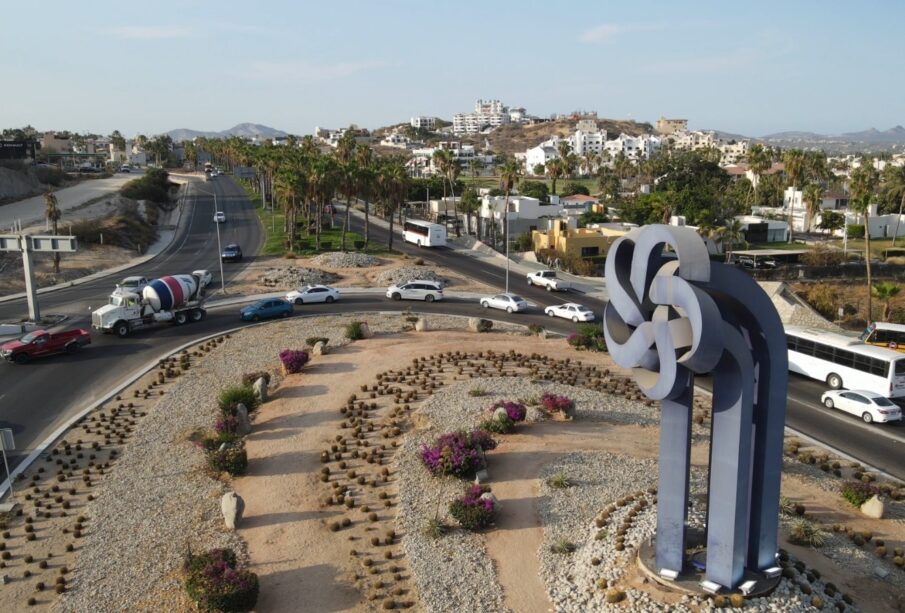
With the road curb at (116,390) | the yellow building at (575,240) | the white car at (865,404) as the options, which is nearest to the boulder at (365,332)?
the road curb at (116,390)

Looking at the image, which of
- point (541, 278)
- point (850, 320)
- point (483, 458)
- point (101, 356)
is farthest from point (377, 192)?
point (483, 458)

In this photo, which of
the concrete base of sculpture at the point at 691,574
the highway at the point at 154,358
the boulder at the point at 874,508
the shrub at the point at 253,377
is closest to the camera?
the concrete base of sculpture at the point at 691,574

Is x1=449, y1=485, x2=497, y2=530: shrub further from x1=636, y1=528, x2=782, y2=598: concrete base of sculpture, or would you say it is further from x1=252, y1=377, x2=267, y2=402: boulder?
x1=252, y1=377, x2=267, y2=402: boulder

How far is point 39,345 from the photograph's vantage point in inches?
1559

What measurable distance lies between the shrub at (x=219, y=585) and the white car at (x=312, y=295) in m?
36.8

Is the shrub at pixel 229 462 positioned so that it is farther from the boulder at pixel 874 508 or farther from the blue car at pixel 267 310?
the blue car at pixel 267 310

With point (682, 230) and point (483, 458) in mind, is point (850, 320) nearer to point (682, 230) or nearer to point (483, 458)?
point (483, 458)

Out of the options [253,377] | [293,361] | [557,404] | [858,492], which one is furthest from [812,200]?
[253,377]

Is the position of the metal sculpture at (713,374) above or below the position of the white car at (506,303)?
above

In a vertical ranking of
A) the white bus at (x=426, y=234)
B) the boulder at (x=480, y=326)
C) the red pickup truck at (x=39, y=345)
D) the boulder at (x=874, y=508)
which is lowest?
the boulder at (x=874, y=508)

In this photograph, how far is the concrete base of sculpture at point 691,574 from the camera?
17.4 meters

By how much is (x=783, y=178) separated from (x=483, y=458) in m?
123

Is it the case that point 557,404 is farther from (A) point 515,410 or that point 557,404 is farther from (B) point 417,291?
(B) point 417,291

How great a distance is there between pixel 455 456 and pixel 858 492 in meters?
13.8
